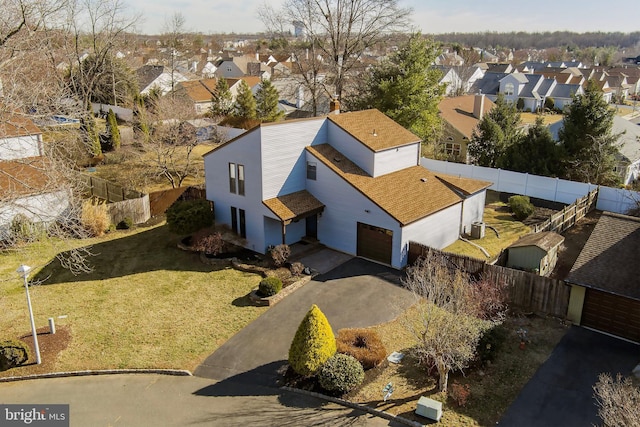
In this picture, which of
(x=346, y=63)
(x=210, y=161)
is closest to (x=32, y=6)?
(x=210, y=161)

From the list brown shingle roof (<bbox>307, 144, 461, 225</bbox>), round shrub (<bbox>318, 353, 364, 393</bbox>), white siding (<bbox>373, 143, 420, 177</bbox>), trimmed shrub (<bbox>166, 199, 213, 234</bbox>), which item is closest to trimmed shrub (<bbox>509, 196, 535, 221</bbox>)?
brown shingle roof (<bbox>307, 144, 461, 225</bbox>)

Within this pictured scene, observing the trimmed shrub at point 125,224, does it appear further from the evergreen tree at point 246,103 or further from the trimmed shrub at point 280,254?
the evergreen tree at point 246,103

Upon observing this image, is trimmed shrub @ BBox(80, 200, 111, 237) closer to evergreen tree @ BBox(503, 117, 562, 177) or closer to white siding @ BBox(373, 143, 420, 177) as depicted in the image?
white siding @ BBox(373, 143, 420, 177)

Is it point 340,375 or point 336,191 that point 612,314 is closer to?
point 340,375

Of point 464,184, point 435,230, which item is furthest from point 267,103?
point 435,230

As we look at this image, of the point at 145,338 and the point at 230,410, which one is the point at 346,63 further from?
the point at 230,410

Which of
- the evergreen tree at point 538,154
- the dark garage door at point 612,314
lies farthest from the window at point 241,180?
the evergreen tree at point 538,154
